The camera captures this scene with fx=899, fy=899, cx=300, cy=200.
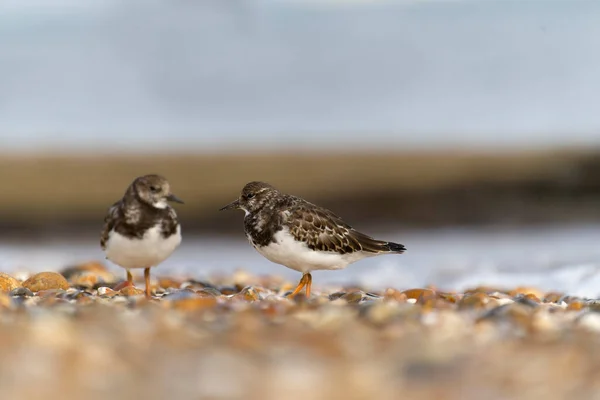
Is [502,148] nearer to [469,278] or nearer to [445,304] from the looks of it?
[469,278]

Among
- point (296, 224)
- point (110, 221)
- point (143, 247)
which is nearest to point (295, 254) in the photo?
point (296, 224)

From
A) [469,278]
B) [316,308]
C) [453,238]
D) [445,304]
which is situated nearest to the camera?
[316,308]

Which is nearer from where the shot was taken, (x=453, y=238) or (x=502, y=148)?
(x=453, y=238)

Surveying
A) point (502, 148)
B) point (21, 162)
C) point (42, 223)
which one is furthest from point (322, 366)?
point (502, 148)

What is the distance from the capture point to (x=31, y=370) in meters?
4.09

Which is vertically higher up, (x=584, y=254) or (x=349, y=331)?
(x=349, y=331)

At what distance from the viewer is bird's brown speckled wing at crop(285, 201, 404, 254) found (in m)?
8.05

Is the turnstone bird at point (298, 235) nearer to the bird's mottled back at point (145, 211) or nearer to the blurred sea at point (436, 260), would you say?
the bird's mottled back at point (145, 211)

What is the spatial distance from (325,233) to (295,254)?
41 centimetres

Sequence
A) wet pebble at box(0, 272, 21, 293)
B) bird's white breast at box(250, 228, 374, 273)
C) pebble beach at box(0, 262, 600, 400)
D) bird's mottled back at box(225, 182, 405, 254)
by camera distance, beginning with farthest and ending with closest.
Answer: wet pebble at box(0, 272, 21, 293) → bird's mottled back at box(225, 182, 405, 254) → bird's white breast at box(250, 228, 374, 273) → pebble beach at box(0, 262, 600, 400)

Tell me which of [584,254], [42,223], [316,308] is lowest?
[42,223]

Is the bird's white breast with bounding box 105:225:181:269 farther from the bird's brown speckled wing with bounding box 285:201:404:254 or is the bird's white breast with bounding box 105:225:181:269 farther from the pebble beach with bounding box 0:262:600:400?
the pebble beach with bounding box 0:262:600:400

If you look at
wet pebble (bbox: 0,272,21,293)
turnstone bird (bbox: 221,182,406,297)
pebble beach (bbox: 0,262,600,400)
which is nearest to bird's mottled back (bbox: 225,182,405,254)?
turnstone bird (bbox: 221,182,406,297)

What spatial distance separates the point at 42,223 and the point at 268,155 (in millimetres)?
20255
